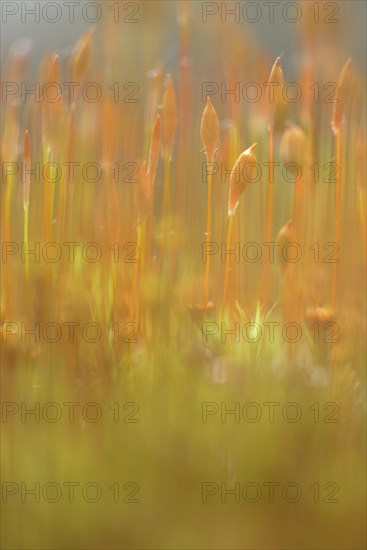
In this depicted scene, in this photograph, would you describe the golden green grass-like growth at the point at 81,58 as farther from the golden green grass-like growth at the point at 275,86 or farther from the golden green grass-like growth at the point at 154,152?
the golden green grass-like growth at the point at 275,86

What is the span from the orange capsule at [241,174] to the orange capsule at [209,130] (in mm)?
33

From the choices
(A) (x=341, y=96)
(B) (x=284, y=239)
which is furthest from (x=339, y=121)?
Result: (B) (x=284, y=239)

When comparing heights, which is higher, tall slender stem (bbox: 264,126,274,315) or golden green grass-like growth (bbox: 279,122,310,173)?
golden green grass-like growth (bbox: 279,122,310,173)

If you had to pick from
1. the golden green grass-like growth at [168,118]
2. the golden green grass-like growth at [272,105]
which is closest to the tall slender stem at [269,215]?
the golden green grass-like growth at [272,105]

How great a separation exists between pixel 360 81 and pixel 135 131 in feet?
0.81

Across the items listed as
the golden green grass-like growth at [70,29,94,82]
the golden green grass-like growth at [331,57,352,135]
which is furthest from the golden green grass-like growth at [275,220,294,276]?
the golden green grass-like growth at [70,29,94,82]

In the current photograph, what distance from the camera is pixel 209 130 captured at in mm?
648

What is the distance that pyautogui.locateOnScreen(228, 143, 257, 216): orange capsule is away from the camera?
0.63 m

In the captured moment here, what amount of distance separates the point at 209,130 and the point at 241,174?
0.20 ft

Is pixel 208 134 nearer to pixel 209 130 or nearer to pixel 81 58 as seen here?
pixel 209 130

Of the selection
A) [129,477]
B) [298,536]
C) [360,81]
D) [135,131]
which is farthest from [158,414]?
[360,81]

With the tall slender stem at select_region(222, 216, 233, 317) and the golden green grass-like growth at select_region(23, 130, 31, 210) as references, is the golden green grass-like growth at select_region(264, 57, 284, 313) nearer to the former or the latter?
the tall slender stem at select_region(222, 216, 233, 317)

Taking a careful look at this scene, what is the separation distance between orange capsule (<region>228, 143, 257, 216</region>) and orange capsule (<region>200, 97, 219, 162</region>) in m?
0.03

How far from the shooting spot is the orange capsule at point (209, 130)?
65 cm
